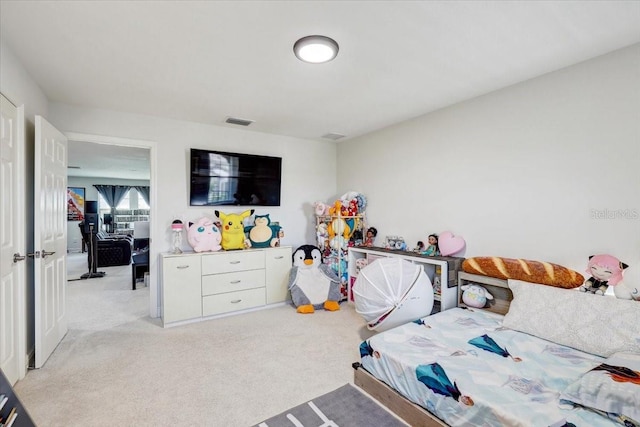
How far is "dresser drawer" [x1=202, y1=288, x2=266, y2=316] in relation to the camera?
3.46 metres

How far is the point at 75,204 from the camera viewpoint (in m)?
8.85

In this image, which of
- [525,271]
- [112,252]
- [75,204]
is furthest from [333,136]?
[75,204]

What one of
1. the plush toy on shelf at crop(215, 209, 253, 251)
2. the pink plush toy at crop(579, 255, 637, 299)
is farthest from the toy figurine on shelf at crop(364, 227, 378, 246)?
the pink plush toy at crop(579, 255, 637, 299)

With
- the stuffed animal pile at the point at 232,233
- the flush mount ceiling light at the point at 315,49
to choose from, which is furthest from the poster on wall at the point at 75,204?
the flush mount ceiling light at the point at 315,49

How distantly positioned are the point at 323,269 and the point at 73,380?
2607 millimetres

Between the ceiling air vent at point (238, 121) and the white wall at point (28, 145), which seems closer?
the white wall at point (28, 145)

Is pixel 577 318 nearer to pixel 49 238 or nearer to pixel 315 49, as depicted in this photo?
pixel 315 49

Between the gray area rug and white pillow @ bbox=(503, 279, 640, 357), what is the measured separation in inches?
45.5

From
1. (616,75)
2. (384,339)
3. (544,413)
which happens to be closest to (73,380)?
(384,339)

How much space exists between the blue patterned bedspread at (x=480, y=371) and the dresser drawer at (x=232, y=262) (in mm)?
2023

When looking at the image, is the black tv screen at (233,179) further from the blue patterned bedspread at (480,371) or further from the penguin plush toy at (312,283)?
the blue patterned bedspread at (480,371)

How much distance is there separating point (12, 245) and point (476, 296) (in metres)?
3.51

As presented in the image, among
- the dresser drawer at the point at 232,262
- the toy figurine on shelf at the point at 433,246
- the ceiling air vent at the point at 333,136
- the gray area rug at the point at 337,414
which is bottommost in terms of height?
the gray area rug at the point at 337,414

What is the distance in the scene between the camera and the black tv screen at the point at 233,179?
3.66 m
